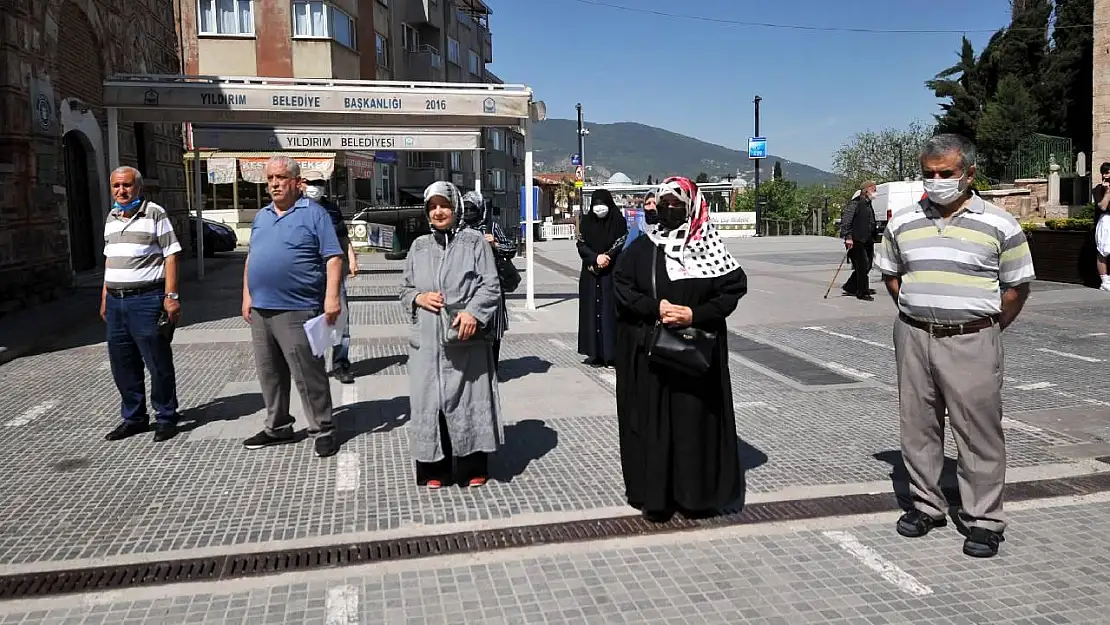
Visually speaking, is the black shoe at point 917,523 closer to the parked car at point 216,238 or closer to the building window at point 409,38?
the parked car at point 216,238

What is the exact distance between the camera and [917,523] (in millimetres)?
4496

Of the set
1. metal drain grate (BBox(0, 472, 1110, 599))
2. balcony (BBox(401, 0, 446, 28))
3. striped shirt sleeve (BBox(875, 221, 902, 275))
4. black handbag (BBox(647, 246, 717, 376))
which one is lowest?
metal drain grate (BBox(0, 472, 1110, 599))

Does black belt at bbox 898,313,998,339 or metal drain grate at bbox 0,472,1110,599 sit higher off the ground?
black belt at bbox 898,313,998,339

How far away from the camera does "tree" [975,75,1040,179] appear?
121 ft

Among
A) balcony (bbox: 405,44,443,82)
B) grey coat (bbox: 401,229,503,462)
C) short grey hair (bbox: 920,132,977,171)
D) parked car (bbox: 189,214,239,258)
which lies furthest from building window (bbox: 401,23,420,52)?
short grey hair (bbox: 920,132,977,171)

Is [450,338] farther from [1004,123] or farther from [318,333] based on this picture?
[1004,123]

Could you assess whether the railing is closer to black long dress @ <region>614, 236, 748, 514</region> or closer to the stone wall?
the stone wall

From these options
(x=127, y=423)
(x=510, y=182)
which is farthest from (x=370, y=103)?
(x=510, y=182)

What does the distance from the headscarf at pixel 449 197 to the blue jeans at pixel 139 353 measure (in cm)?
243

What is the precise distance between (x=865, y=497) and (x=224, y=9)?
3322 centimetres

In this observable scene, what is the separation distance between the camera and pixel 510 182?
2788 inches

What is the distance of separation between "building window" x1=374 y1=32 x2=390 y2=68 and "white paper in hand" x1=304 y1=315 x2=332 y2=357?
118 ft

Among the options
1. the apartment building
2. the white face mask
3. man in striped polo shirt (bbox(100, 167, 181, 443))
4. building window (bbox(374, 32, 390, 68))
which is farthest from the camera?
building window (bbox(374, 32, 390, 68))

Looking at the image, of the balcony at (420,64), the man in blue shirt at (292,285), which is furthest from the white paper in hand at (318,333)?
the balcony at (420,64)
